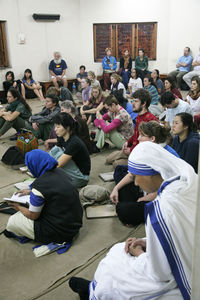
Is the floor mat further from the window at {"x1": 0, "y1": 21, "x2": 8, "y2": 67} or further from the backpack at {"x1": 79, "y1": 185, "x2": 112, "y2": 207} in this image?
the window at {"x1": 0, "y1": 21, "x2": 8, "y2": 67}

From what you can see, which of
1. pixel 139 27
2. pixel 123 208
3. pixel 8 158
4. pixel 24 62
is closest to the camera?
pixel 123 208

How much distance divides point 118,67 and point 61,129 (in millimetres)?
7853

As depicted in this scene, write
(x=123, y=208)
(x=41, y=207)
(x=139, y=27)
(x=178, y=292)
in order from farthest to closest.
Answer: (x=139, y=27), (x=123, y=208), (x=41, y=207), (x=178, y=292)

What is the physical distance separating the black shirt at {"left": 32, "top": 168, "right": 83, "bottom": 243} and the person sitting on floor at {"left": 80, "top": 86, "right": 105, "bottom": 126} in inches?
128

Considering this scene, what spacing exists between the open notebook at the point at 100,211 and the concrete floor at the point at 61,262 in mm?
51

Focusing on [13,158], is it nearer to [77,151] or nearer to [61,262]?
[77,151]

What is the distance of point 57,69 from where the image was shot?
999cm

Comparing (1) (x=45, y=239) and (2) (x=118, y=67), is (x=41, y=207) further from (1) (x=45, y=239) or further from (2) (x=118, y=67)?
(2) (x=118, y=67)

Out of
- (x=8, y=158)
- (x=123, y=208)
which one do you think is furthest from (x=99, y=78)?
(x=123, y=208)

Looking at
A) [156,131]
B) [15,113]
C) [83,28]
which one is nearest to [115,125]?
[156,131]

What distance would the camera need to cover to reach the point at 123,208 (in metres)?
2.84

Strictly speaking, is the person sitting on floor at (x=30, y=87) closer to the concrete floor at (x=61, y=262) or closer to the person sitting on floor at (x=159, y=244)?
the concrete floor at (x=61, y=262)

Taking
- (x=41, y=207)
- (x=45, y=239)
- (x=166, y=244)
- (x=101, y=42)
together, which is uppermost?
(x=101, y=42)

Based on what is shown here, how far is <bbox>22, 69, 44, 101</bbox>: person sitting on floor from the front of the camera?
9320 millimetres
